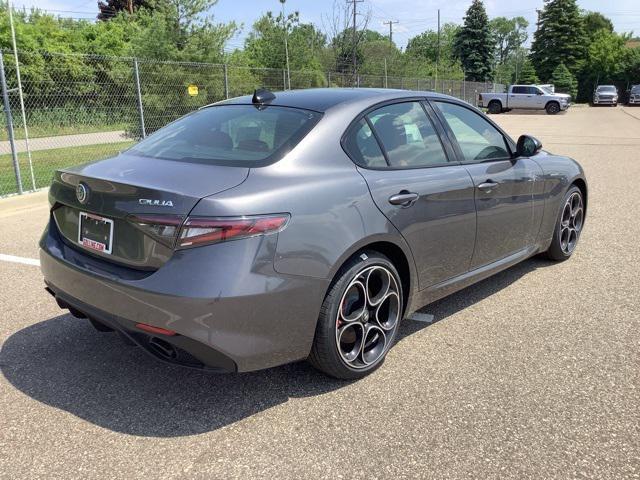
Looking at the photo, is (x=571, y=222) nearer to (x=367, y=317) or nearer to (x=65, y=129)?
(x=367, y=317)

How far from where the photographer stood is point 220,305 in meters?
2.44

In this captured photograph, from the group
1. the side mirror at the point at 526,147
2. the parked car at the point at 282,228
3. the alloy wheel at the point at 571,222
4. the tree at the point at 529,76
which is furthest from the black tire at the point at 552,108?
the parked car at the point at 282,228

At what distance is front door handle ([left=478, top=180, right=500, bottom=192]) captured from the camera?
3.76 metres

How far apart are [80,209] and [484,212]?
8.19ft

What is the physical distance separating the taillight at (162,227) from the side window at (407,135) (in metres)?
1.35

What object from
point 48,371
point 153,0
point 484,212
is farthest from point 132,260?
point 153,0

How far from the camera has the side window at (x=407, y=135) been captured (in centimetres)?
333

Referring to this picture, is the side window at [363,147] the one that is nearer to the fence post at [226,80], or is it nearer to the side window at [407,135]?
the side window at [407,135]

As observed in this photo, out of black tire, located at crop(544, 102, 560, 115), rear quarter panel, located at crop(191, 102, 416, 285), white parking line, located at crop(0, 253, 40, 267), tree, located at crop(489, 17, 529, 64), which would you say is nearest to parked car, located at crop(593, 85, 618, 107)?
black tire, located at crop(544, 102, 560, 115)

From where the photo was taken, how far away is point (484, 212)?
12.4 feet

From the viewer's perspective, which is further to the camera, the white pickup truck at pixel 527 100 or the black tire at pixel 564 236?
the white pickup truck at pixel 527 100

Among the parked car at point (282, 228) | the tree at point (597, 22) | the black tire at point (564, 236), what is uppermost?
the tree at point (597, 22)

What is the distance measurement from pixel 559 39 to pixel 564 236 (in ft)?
248

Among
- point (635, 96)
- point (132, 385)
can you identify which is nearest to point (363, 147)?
point (132, 385)
